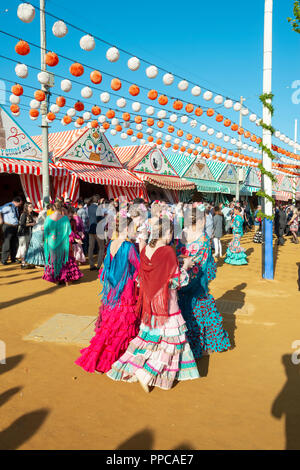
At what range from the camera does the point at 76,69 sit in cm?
855

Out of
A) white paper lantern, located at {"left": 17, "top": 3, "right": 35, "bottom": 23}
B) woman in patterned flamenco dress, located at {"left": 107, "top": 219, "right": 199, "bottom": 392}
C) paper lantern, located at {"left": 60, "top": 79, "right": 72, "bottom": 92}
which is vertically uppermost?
white paper lantern, located at {"left": 17, "top": 3, "right": 35, "bottom": 23}

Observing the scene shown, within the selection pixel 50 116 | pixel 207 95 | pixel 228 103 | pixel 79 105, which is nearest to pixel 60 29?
pixel 79 105

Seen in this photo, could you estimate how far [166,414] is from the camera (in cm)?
297

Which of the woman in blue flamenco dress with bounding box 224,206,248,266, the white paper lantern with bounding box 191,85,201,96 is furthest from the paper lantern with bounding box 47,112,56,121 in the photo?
the woman in blue flamenco dress with bounding box 224,206,248,266

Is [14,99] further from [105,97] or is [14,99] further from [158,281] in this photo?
[158,281]

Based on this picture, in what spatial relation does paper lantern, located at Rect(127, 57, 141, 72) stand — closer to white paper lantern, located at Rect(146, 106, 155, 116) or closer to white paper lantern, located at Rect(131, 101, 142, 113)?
white paper lantern, located at Rect(131, 101, 142, 113)

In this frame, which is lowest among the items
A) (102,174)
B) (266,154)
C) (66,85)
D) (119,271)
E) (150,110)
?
(119,271)

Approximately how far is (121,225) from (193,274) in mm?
1056

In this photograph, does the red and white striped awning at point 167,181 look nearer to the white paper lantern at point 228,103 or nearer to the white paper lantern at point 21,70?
the white paper lantern at point 228,103

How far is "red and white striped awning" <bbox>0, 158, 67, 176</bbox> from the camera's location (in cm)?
1075

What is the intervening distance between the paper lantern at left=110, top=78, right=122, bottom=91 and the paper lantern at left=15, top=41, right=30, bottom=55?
2352 millimetres

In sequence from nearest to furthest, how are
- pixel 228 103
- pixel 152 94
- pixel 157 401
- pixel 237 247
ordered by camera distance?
pixel 157 401, pixel 152 94, pixel 237 247, pixel 228 103

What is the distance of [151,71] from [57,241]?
549 cm
